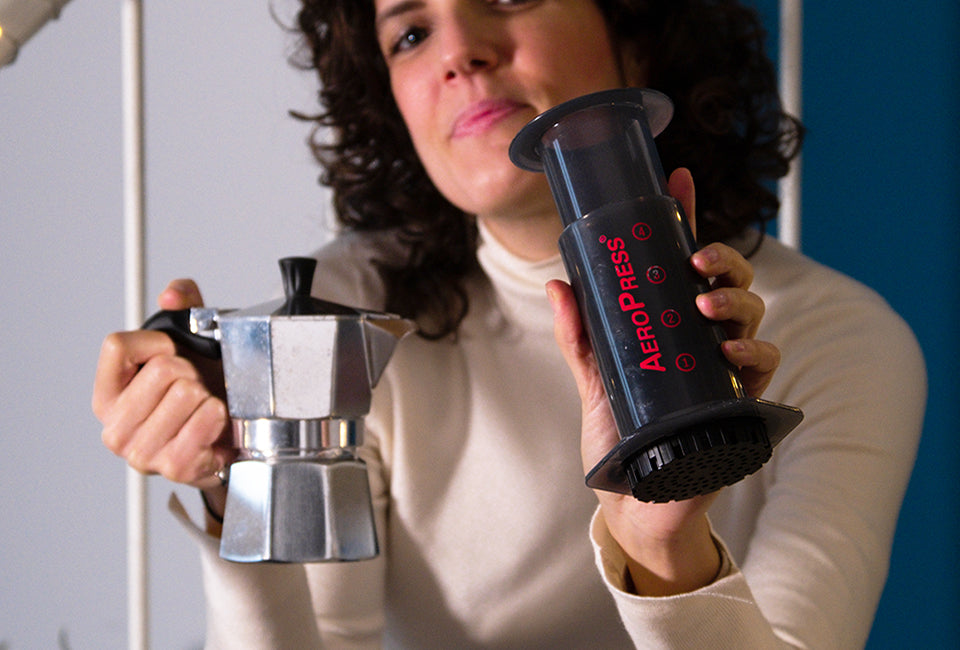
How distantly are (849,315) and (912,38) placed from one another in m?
0.79

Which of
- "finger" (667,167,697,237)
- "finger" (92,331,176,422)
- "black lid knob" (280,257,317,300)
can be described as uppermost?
"finger" (667,167,697,237)

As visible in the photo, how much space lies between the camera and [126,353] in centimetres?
61

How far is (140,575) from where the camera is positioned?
2.68ft

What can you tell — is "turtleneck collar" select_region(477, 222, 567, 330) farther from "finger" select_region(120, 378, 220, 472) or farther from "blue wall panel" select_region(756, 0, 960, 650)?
"blue wall panel" select_region(756, 0, 960, 650)

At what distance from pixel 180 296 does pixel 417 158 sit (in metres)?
0.51

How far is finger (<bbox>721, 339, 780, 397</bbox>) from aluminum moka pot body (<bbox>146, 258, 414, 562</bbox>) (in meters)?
0.21

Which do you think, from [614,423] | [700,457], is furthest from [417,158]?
[700,457]

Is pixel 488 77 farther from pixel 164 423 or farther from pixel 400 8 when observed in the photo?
pixel 164 423

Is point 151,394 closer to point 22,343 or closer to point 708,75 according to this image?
point 22,343

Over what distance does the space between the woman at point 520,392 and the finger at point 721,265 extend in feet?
0.39

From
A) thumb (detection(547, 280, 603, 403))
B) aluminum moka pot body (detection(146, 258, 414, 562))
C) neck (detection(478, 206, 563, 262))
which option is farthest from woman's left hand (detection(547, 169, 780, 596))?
neck (detection(478, 206, 563, 262))

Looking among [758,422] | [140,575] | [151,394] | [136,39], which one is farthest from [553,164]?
[140,575]

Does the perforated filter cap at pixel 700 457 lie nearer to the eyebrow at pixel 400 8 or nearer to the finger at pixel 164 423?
the finger at pixel 164 423

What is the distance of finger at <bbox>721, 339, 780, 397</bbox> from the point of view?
1.54 feet
